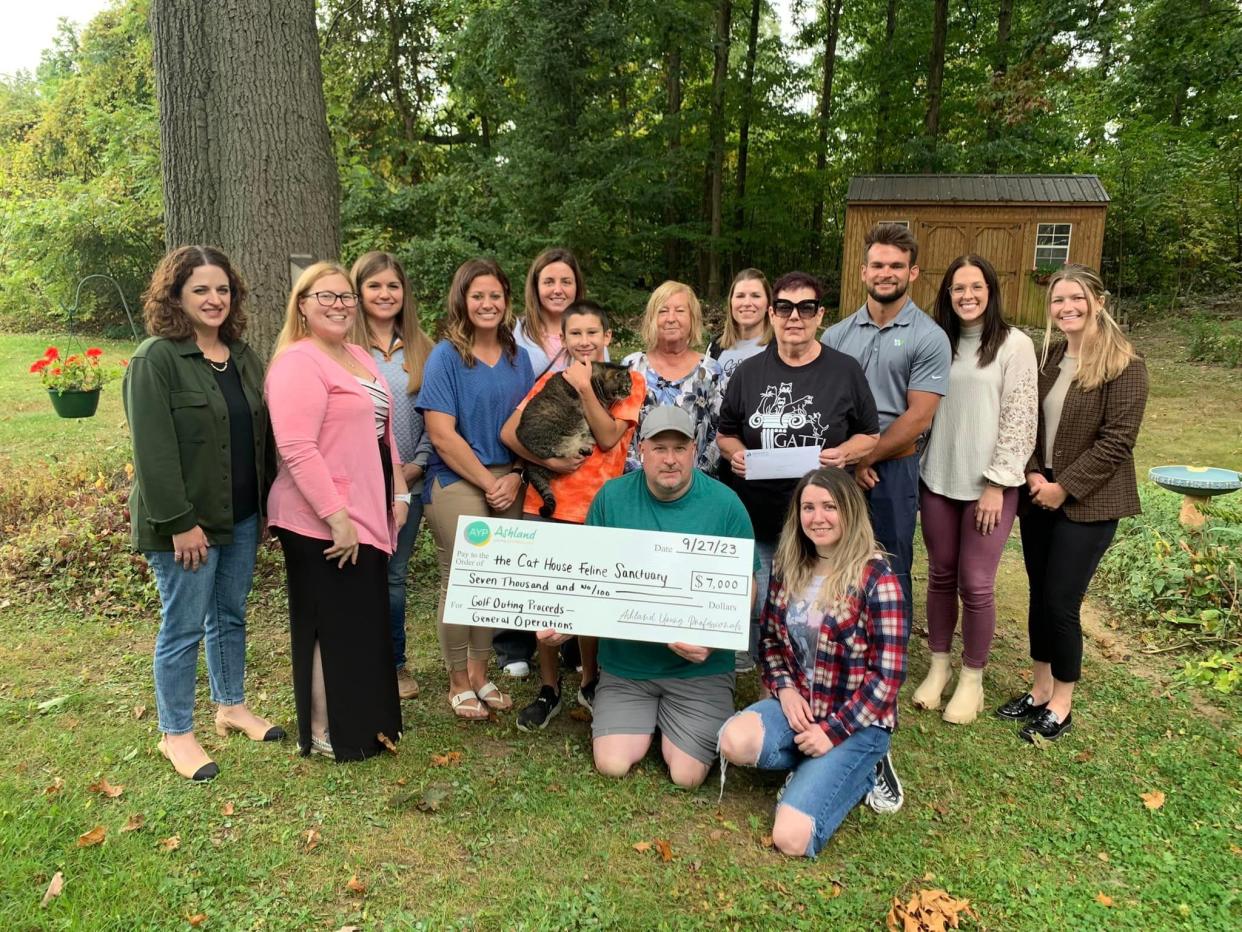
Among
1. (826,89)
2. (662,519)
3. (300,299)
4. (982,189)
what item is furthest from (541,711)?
(826,89)

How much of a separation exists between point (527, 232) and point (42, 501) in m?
7.34

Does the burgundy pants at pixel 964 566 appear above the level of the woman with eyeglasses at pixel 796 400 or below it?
below

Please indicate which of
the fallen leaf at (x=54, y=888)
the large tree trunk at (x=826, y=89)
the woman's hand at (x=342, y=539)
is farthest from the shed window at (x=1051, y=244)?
the fallen leaf at (x=54, y=888)

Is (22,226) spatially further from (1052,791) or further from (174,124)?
(1052,791)

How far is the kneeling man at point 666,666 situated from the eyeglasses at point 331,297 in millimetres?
1370

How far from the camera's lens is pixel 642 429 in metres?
3.51

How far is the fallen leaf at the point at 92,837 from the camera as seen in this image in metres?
3.03

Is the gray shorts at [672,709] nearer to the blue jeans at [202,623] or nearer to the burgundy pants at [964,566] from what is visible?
the burgundy pants at [964,566]

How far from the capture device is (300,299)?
3.28m

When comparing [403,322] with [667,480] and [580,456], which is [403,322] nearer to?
[580,456]

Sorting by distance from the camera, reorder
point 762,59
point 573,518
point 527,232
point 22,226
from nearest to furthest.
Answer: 1. point 573,518
2. point 527,232
3. point 22,226
4. point 762,59

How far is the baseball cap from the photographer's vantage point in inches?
132

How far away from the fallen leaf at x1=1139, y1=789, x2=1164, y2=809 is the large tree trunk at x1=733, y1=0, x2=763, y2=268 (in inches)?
818

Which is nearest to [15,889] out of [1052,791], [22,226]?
[1052,791]
